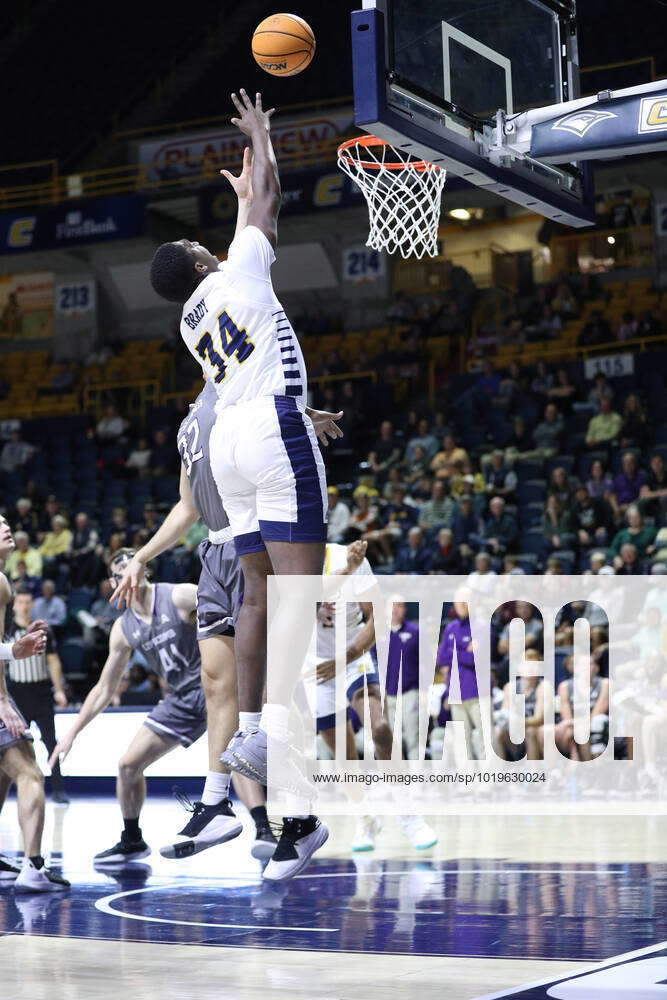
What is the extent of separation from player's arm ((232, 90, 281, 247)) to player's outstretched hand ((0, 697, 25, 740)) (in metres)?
3.29

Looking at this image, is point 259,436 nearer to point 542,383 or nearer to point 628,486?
point 628,486

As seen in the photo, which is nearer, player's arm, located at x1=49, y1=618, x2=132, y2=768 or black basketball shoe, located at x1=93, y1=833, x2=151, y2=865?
black basketball shoe, located at x1=93, y1=833, x2=151, y2=865

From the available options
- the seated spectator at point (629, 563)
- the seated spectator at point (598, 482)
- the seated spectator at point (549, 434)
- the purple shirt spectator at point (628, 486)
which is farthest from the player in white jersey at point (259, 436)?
the seated spectator at point (549, 434)

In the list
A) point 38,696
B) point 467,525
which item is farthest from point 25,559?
point 467,525

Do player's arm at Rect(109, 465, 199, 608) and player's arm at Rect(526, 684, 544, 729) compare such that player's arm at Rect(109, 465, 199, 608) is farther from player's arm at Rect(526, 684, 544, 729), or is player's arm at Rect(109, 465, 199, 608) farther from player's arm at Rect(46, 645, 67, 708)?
player's arm at Rect(46, 645, 67, 708)

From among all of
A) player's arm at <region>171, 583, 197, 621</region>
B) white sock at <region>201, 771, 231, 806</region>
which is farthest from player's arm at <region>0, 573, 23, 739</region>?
white sock at <region>201, 771, 231, 806</region>

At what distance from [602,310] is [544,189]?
48.7ft

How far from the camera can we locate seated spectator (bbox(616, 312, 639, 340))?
1970 centimetres

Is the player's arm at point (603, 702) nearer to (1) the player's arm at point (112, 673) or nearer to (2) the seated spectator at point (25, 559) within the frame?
(1) the player's arm at point (112, 673)

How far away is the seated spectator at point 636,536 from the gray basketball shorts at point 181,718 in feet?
20.8

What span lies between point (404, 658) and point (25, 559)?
279 inches

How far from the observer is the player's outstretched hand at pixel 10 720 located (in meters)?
7.25

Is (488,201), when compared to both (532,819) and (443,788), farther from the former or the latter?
(532,819)

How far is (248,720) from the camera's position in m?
5.17
